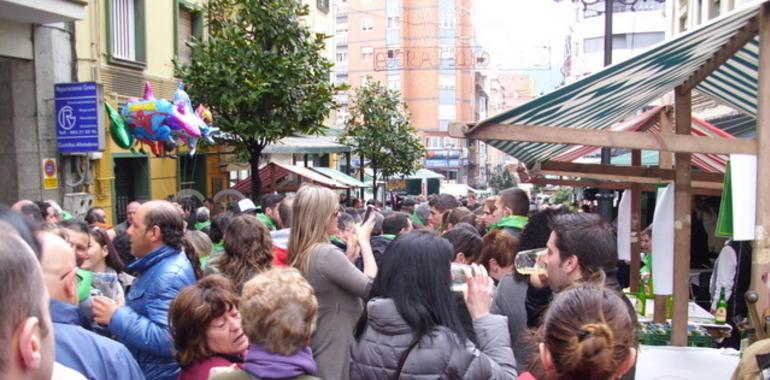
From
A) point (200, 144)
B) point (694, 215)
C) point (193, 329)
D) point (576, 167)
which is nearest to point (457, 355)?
point (193, 329)

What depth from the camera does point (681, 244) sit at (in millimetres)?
5004

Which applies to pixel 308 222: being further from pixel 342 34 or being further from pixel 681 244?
pixel 342 34

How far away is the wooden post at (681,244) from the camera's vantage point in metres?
4.91

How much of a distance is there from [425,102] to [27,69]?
55.6m

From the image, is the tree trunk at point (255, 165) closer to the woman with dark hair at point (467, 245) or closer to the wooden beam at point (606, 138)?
the woman with dark hair at point (467, 245)

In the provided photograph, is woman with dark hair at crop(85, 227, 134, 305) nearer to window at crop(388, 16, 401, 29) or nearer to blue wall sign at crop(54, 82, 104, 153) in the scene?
blue wall sign at crop(54, 82, 104, 153)

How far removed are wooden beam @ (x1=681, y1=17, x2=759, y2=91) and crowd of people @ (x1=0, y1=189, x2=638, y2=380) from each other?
1.51m

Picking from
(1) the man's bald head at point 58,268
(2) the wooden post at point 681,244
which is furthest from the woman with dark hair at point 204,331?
(2) the wooden post at point 681,244

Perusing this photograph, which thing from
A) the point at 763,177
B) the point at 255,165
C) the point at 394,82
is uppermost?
the point at 394,82

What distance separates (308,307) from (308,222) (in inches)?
54.2

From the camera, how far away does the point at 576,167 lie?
6.14m

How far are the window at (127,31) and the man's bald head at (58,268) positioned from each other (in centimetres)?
1108

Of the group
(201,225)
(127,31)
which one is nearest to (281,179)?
(127,31)

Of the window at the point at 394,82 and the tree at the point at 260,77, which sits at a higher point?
the window at the point at 394,82
